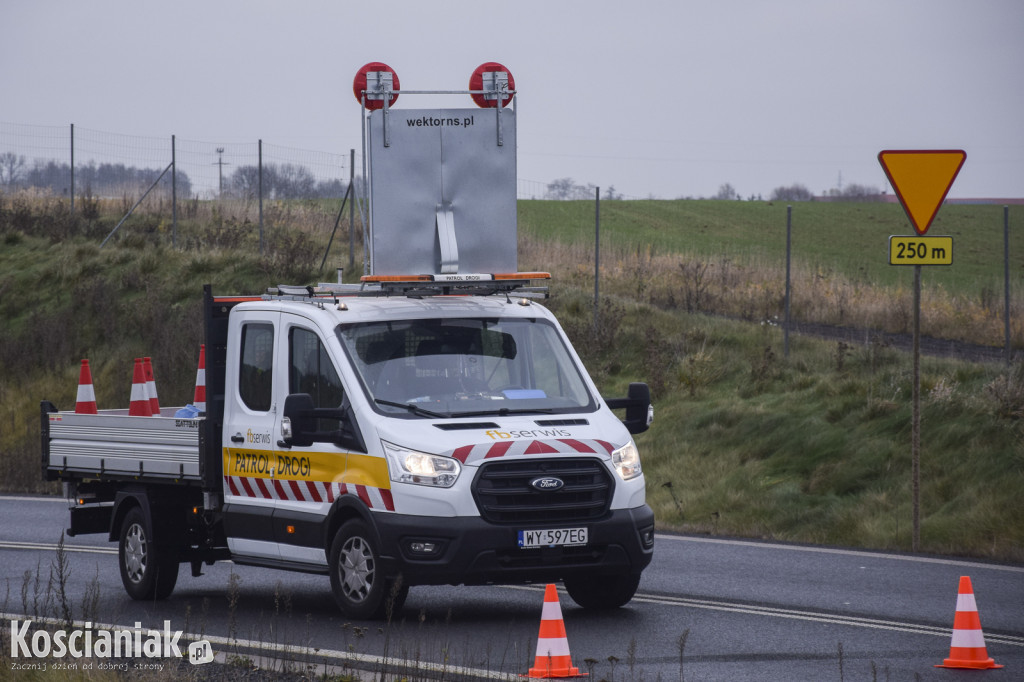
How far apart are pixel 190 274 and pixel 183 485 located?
70.5 ft

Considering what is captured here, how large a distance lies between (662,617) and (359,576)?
215 cm

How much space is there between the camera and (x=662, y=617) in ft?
31.7

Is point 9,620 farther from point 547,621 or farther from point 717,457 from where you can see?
point 717,457

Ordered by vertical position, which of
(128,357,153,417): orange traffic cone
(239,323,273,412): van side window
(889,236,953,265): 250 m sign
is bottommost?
(128,357,153,417): orange traffic cone

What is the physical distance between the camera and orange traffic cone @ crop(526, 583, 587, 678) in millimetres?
7434

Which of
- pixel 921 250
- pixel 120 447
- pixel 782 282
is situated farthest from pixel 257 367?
pixel 782 282

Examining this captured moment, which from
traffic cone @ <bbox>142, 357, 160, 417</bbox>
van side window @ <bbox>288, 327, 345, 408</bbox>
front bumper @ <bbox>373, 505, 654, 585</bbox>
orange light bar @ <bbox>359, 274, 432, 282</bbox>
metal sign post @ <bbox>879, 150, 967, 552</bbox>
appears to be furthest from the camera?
metal sign post @ <bbox>879, 150, 967, 552</bbox>

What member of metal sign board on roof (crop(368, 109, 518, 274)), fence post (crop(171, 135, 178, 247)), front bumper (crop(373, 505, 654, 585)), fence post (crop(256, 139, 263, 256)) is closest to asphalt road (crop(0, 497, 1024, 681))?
front bumper (crop(373, 505, 654, 585))

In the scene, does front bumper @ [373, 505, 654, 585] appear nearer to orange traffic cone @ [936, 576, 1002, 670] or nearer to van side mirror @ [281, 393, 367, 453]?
van side mirror @ [281, 393, 367, 453]

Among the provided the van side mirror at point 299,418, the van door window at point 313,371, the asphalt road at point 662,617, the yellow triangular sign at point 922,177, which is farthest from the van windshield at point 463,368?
the yellow triangular sign at point 922,177

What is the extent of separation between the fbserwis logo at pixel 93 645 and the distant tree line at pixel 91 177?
83.5ft

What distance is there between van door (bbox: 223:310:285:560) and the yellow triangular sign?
255 inches

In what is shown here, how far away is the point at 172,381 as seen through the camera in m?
26.6

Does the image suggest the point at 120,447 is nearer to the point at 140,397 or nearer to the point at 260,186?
the point at 140,397
